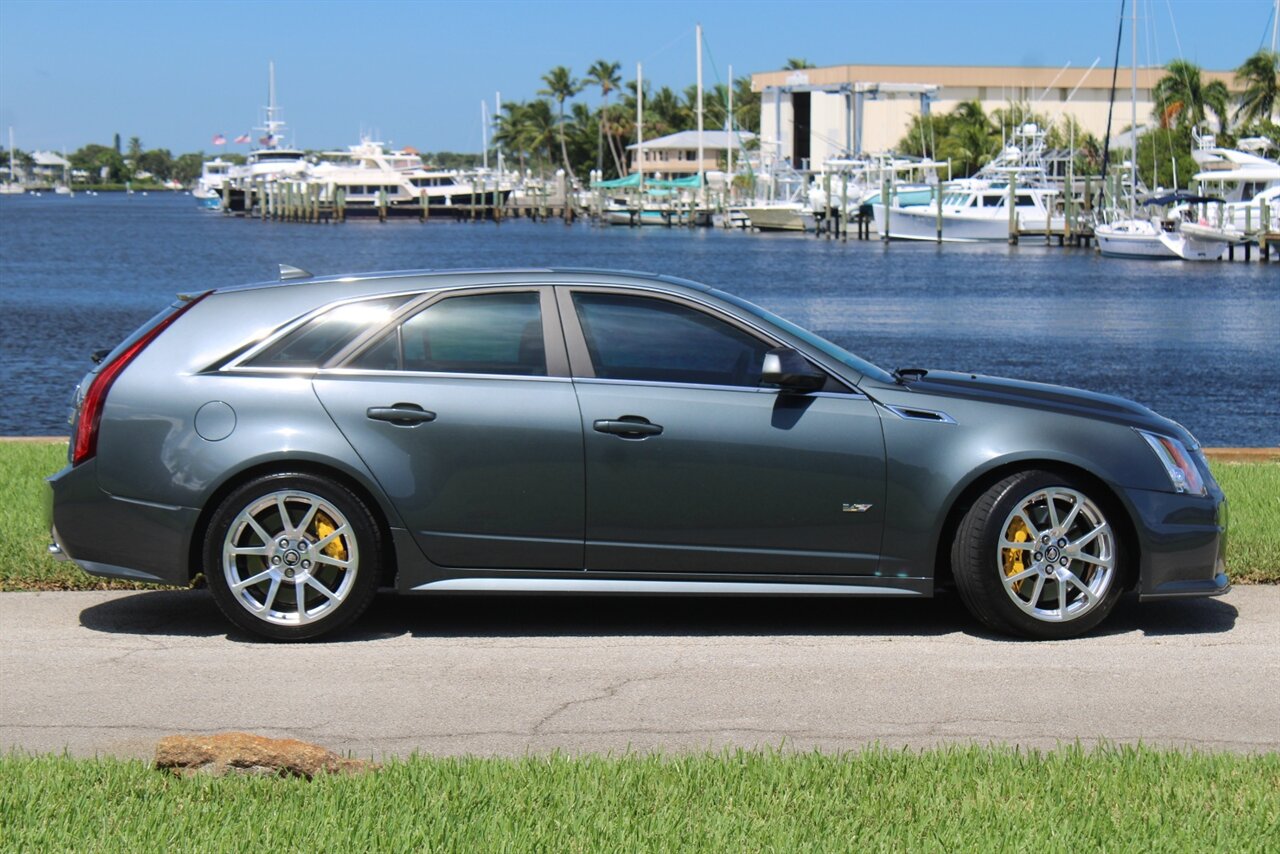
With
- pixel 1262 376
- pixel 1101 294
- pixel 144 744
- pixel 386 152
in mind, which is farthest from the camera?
pixel 386 152

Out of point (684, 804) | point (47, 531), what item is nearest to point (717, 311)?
point (684, 804)

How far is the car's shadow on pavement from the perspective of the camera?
729 cm

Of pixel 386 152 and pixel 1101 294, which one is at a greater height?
pixel 386 152

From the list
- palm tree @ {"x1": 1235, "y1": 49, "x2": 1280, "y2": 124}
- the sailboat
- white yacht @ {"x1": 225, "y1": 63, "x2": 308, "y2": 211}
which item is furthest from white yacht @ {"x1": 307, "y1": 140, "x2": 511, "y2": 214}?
the sailboat

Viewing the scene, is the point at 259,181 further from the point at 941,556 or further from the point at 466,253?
the point at 941,556

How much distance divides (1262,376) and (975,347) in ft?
21.5

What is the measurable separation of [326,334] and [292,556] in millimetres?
941

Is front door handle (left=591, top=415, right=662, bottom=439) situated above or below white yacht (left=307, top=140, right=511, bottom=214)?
below

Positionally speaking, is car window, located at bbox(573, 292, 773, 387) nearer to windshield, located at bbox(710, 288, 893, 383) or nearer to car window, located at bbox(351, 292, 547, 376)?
windshield, located at bbox(710, 288, 893, 383)

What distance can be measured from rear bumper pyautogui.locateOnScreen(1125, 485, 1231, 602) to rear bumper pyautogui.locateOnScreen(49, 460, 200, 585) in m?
3.90

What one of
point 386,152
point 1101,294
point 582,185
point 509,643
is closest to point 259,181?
point 386,152

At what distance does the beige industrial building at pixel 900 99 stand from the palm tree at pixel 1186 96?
2214 cm

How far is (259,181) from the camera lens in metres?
133

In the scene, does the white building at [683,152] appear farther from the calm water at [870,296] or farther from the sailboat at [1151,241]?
the sailboat at [1151,241]
